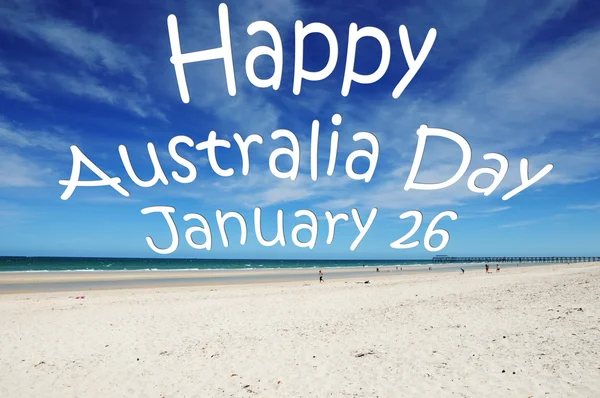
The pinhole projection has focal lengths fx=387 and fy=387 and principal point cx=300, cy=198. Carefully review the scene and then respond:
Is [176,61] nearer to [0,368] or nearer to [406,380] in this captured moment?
[0,368]

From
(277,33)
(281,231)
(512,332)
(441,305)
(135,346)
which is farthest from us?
(281,231)

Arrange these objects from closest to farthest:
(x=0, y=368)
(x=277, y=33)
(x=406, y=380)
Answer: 1. (x=406, y=380)
2. (x=0, y=368)
3. (x=277, y=33)

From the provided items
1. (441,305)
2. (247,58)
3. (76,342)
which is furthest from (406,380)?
(247,58)

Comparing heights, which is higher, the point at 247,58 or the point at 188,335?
the point at 247,58

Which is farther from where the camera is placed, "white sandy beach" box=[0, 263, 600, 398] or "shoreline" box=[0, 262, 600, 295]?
"shoreline" box=[0, 262, 600, 295]

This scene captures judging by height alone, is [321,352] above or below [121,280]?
above

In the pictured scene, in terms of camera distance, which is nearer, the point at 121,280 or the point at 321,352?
the point at 321,352

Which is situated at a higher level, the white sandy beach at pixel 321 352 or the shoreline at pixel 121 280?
the white sandy beach at pixel 321 352

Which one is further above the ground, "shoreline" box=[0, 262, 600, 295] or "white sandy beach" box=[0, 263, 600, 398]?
"white sandy beach" box=[0, 263, 600, 398]
